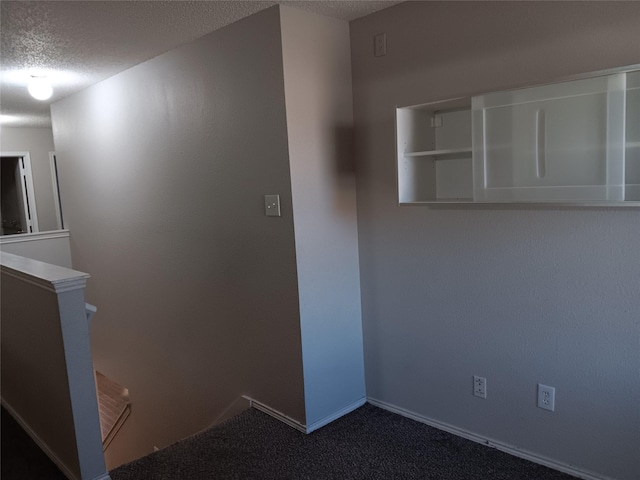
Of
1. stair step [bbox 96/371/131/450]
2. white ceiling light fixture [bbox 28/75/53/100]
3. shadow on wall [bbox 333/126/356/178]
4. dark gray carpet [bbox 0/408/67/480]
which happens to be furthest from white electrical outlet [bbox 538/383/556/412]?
white ceiling light fixture [bbox 28/75/53/100]

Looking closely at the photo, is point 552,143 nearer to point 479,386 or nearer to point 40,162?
point 479,386

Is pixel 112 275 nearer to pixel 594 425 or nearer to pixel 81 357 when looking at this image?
pixel 81 357

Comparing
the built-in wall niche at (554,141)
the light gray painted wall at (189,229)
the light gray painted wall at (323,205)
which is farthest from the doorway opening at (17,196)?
the built-in wall niche at (554,141)

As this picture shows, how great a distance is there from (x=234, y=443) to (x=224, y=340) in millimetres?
781

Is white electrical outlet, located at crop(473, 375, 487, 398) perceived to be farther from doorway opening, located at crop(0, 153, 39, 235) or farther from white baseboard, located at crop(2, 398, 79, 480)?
doorway opening, located at crop(0, 153, 39, 235)

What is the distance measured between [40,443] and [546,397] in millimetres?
2779

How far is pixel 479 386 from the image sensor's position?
8.48 feet

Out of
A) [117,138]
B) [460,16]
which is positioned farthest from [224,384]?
[460,16]

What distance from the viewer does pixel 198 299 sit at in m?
3.59

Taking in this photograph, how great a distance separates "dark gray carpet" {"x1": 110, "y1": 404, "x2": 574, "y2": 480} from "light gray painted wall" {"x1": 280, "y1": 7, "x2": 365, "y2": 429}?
0.77ft

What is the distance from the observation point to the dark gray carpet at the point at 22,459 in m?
2.69

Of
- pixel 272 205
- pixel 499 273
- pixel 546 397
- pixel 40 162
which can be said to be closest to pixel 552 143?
pixel 499 273

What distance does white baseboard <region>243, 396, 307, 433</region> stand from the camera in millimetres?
2871

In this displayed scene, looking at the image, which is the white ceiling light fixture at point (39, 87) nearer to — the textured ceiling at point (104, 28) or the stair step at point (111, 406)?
the textured ceiling at point (104, 28)
